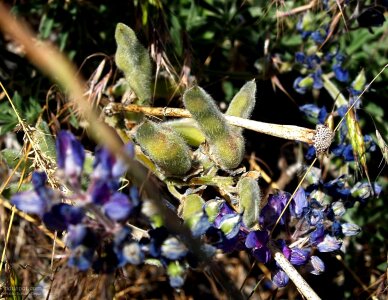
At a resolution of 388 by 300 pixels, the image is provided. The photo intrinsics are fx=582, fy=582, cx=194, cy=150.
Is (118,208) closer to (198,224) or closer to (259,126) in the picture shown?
(198,224)

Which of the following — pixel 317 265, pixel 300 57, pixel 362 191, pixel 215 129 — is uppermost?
pixel 215 129

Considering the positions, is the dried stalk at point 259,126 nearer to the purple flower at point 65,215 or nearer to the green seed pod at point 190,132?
the green seed pod at point 190,132

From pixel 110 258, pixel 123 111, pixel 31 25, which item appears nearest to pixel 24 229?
pixel 123 111

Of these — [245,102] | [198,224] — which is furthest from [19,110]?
[198,224]

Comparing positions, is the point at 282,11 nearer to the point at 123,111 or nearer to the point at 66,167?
the point at 123,111

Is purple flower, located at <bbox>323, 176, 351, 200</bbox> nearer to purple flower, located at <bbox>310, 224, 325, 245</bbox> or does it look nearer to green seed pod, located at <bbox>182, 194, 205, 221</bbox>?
purple flower, located at <bbox>310, 224, 325, 245</bbox>
